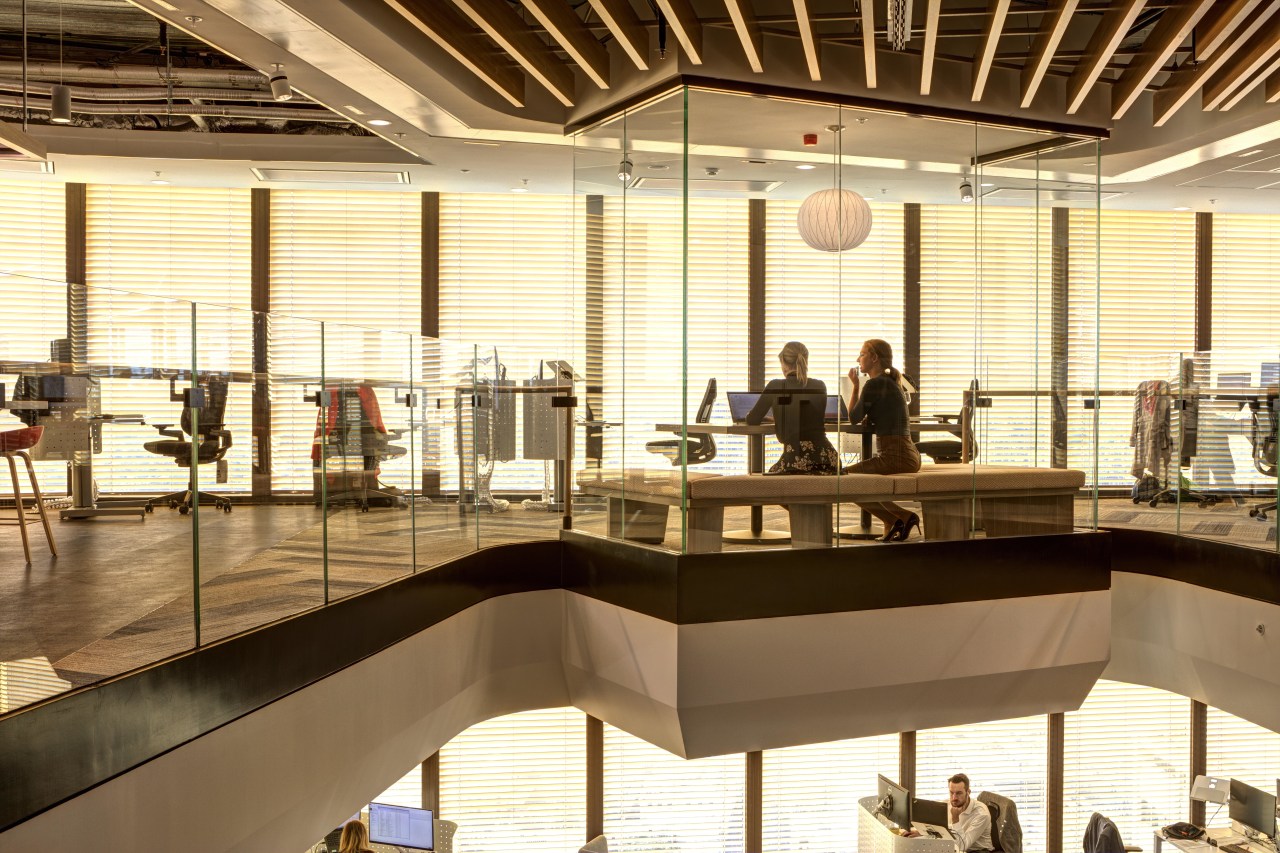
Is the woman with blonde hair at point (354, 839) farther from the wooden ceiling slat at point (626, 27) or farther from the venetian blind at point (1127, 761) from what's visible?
the venetian blind at point (1127, 761)

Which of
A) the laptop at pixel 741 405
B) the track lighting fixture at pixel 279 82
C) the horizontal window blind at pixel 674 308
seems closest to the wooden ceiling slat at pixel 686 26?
the horizontal window blind at pixel 674 308

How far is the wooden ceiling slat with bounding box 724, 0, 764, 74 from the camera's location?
414 cm

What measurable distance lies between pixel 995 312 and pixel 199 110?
5.43m

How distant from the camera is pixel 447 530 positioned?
18.0ft

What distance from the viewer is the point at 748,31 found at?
14.4 feet

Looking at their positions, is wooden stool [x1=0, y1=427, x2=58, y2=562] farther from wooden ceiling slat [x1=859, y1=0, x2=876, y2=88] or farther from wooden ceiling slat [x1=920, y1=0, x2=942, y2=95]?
wooden ceiling slat [x1=920, y1=0, x2=942, y2=95]

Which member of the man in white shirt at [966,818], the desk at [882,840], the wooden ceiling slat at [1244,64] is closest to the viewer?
the wooden ceiling slat at [1244,64]

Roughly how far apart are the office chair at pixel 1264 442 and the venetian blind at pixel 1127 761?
3.89 m

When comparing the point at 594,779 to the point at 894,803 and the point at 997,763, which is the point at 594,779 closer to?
the point at 894,803

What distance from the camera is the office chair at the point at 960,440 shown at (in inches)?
221

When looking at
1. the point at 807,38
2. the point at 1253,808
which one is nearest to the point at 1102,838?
the point at 1253,808

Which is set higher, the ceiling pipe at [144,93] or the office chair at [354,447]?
the ceiling pipe at [144,93]

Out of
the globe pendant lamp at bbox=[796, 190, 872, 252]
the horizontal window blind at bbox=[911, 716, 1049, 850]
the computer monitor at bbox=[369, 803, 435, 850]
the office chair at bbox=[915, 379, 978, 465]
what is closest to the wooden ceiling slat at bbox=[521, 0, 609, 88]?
the globe pendant lamp at bbox=[796, 190, 872, 252]

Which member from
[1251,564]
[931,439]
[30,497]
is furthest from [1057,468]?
[30,497]
